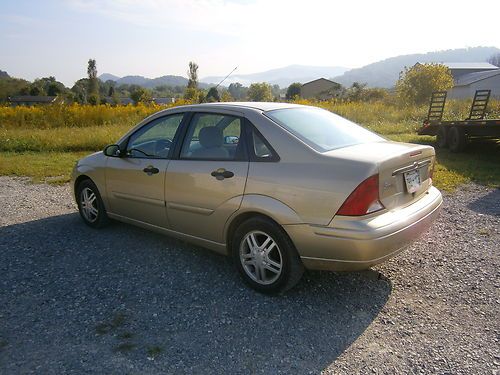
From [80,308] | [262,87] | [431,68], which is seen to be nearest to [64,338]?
[80,308]

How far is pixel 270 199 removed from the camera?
10.5 feet

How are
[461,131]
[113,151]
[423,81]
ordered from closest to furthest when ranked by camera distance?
1. [113,151]
2. [461,131]
3. [423,81]

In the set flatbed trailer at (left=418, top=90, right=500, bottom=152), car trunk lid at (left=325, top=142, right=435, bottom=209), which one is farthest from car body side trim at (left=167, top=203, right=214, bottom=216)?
flatbed trailer at (left=418, top=90, right=500, bottom=152)

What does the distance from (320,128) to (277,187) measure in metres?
0.87

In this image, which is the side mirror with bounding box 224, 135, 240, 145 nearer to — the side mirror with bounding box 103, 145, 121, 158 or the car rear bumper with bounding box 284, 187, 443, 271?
the car rear bumper with bounding box 284, 187, 443, 271

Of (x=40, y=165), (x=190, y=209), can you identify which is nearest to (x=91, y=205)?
(x=190, y=209)

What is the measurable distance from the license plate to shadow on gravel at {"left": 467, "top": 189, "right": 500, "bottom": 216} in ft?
9.45

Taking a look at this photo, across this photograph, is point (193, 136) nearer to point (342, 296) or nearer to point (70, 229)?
point (342, 296)

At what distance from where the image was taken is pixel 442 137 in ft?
36.3

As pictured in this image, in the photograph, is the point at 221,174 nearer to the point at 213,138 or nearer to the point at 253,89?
the point at 213,138

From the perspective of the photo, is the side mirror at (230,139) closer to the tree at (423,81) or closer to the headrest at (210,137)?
the headrest at (210,137)

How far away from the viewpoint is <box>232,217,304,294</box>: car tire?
320cm

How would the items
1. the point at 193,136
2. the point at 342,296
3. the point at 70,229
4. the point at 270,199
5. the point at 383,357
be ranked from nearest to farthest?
1. the point at 383,357
2. the point at 270,199
3. the point at 342,296
4. the point at 193,136
5. the point at 70,229

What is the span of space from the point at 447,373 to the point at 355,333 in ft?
2.07
